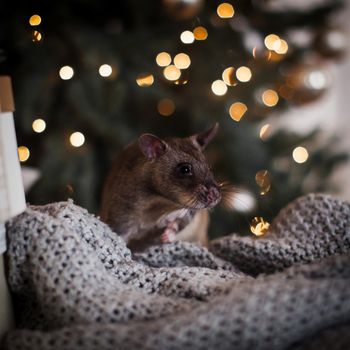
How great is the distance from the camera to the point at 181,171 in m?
1.12

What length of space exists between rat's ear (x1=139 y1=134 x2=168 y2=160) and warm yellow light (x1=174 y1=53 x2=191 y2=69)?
0.77m

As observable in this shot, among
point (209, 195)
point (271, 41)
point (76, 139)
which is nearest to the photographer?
point (209, 195)

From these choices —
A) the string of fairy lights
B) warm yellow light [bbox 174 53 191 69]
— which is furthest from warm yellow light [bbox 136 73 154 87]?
warm yellow light [bbox 174 53 191 69]

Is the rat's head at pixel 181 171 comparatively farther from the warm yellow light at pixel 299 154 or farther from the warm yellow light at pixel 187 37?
the warm yellow light at pixel 299 154

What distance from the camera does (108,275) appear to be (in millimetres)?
785

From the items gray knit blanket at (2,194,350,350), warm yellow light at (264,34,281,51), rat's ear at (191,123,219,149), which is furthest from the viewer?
warm yellow light at (264,34,281,51)

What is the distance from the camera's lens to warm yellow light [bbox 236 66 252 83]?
6.12 feet

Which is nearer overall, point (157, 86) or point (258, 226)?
point (258, 226)

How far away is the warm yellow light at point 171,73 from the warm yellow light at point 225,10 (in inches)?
10.6

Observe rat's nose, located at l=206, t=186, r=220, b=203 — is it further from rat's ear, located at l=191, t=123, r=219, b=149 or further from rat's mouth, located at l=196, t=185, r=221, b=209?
rat's ear, located at l=191, t=123, r=219, b=149

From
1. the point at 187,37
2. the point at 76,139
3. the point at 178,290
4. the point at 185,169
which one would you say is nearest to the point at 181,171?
the point at 185,169

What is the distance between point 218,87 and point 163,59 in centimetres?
22

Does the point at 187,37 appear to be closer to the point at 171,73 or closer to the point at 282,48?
the point at 171,73

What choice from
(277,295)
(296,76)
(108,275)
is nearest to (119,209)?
(108,275)
